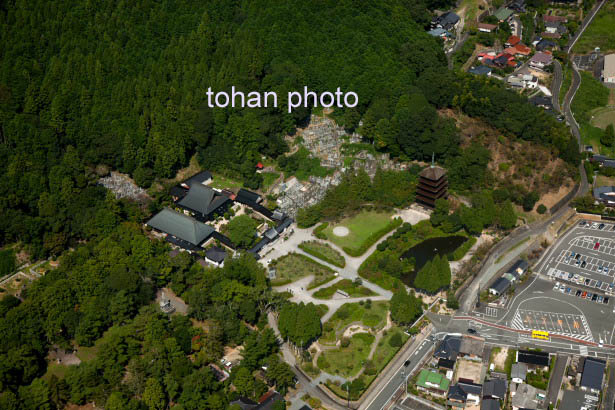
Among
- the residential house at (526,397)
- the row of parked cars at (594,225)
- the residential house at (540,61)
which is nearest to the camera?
the residential house at (526,397)

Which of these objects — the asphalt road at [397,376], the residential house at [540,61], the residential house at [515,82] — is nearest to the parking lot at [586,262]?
the asphalt road at [397,376]

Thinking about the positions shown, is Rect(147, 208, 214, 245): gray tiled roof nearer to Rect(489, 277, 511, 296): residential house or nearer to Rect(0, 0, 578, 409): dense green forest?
Rect(0, 0, 578, 409): dense green forest

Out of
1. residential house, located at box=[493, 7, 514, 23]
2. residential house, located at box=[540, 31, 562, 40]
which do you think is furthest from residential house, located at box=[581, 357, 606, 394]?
residential house, located at box=[493, 7, 514, 23]

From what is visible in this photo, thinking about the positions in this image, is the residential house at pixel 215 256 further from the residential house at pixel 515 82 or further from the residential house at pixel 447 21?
the residential house at pixel 447 21

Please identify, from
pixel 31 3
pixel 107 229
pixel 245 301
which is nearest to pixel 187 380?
pixel 245 301

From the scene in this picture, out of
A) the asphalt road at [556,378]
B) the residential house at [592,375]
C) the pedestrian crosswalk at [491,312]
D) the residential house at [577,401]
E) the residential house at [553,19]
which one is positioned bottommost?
the pedestrian crosswalk at [491,312]

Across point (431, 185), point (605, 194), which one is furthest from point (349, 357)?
point (605, 194)
